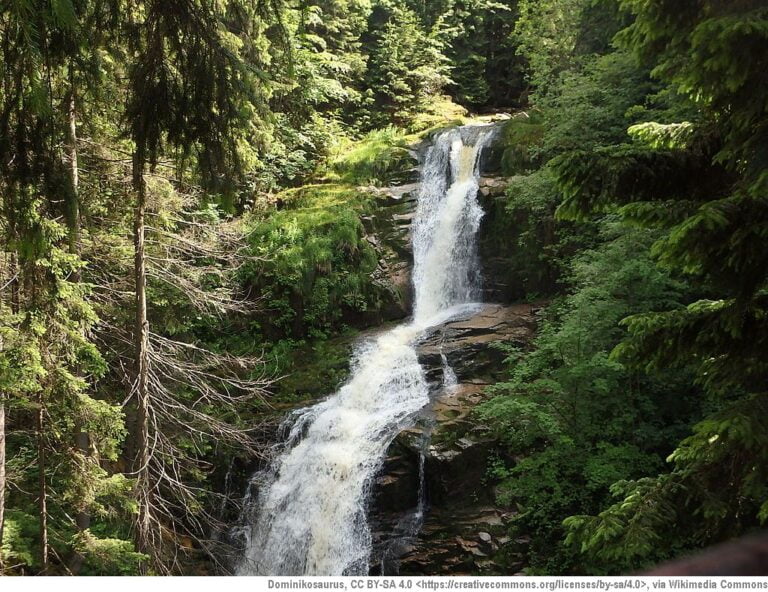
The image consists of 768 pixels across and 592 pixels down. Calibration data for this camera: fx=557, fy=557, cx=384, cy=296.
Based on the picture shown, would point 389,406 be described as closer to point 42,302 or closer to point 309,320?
point 309,320

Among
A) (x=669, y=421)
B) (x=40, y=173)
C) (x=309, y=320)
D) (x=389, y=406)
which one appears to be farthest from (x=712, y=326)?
(x=309, y=320)

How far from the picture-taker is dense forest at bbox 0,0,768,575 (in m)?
3.35

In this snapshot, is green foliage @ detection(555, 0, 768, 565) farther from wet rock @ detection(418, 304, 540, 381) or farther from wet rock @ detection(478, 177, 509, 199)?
wet rock @ detection(478, 177, 509, 199)

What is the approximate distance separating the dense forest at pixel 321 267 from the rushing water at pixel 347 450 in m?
0.60

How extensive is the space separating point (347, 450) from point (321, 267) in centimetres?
564

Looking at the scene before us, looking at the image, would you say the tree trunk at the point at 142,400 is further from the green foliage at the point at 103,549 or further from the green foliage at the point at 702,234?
the green foliage at the point at 702,234

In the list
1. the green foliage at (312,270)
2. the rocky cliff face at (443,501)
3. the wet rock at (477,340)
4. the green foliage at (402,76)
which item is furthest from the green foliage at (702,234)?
the green foliage at (402,76)

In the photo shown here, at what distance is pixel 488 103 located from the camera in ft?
79.6

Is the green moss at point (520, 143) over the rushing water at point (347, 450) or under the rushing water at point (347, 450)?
over

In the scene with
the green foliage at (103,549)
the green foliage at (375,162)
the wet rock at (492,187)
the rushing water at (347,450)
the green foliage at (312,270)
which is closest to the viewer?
the green foliage at (103,549)

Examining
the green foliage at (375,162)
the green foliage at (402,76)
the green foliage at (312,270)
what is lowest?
the green foliage at (312,270)

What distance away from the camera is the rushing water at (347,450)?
951 cm

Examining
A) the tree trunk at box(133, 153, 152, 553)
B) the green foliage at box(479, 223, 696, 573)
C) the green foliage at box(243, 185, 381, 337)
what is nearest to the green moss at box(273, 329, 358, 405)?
the green foliage at box(243, 185, 381, 337)

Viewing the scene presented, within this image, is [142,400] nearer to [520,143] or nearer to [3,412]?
[3,412]
